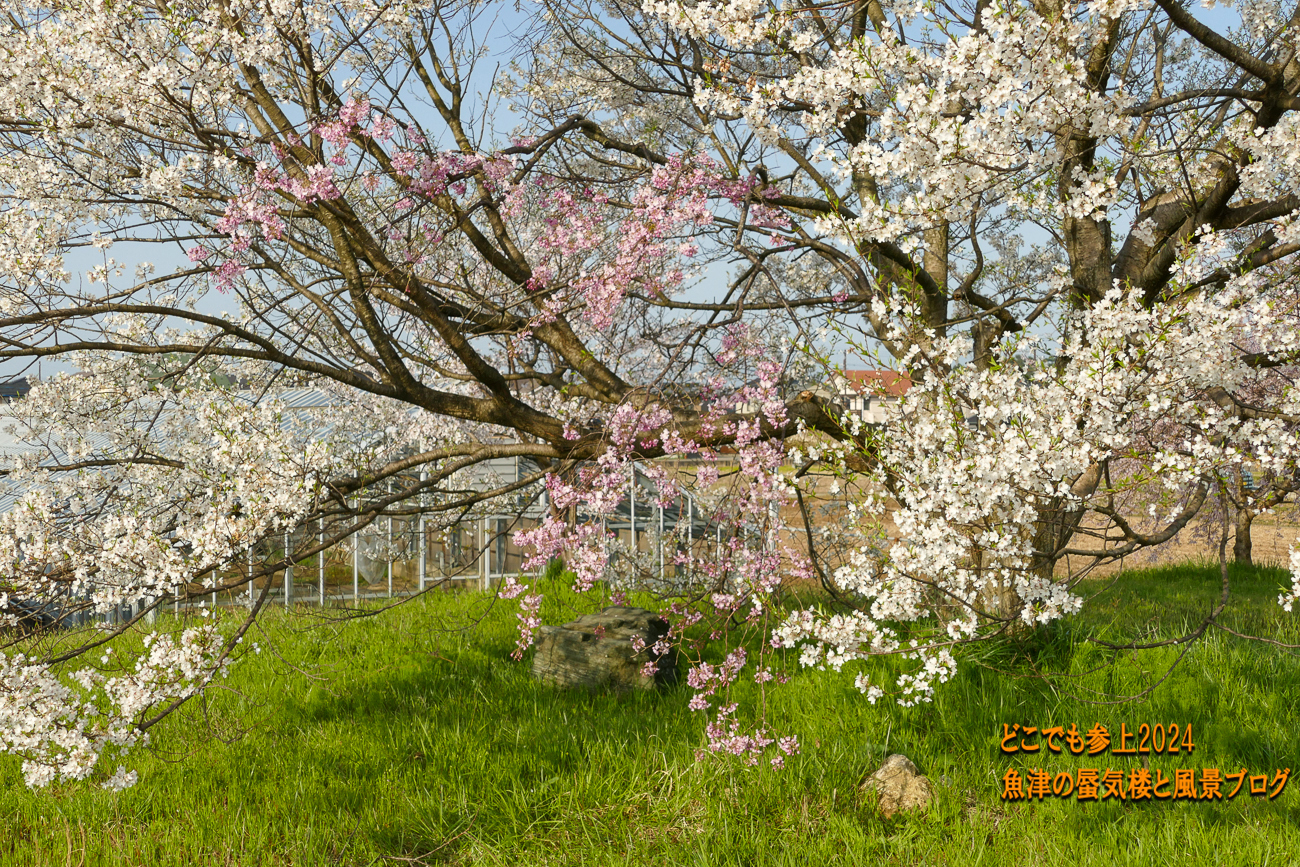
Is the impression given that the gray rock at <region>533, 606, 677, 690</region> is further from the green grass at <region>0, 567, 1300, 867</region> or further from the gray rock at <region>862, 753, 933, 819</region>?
the gray rock at <region>862, 753, 933, 819</region>

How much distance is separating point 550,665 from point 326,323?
392cm

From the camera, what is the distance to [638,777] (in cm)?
442

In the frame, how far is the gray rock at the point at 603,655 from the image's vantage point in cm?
590

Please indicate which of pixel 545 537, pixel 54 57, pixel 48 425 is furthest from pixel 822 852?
pixel 48 425

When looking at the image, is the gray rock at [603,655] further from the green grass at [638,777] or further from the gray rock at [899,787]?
the gray rock at [899,787]

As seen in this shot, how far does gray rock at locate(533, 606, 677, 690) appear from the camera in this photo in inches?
232

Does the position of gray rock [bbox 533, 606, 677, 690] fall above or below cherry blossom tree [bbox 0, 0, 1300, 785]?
below

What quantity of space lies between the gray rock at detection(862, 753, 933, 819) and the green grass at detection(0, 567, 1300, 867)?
7cm

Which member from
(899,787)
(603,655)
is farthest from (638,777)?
(603,655)

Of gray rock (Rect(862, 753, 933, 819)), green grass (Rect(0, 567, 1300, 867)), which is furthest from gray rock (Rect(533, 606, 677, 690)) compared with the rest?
gray rock (Rect(862, 753, 933, 819))

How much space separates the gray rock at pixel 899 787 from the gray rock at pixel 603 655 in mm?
1795

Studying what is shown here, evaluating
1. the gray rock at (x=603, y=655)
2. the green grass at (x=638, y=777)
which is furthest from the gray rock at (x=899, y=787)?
the gray rock at (x=603, y=655)

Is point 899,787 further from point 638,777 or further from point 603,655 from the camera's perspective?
point 603,655

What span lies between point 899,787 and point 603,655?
2319 millimetres
